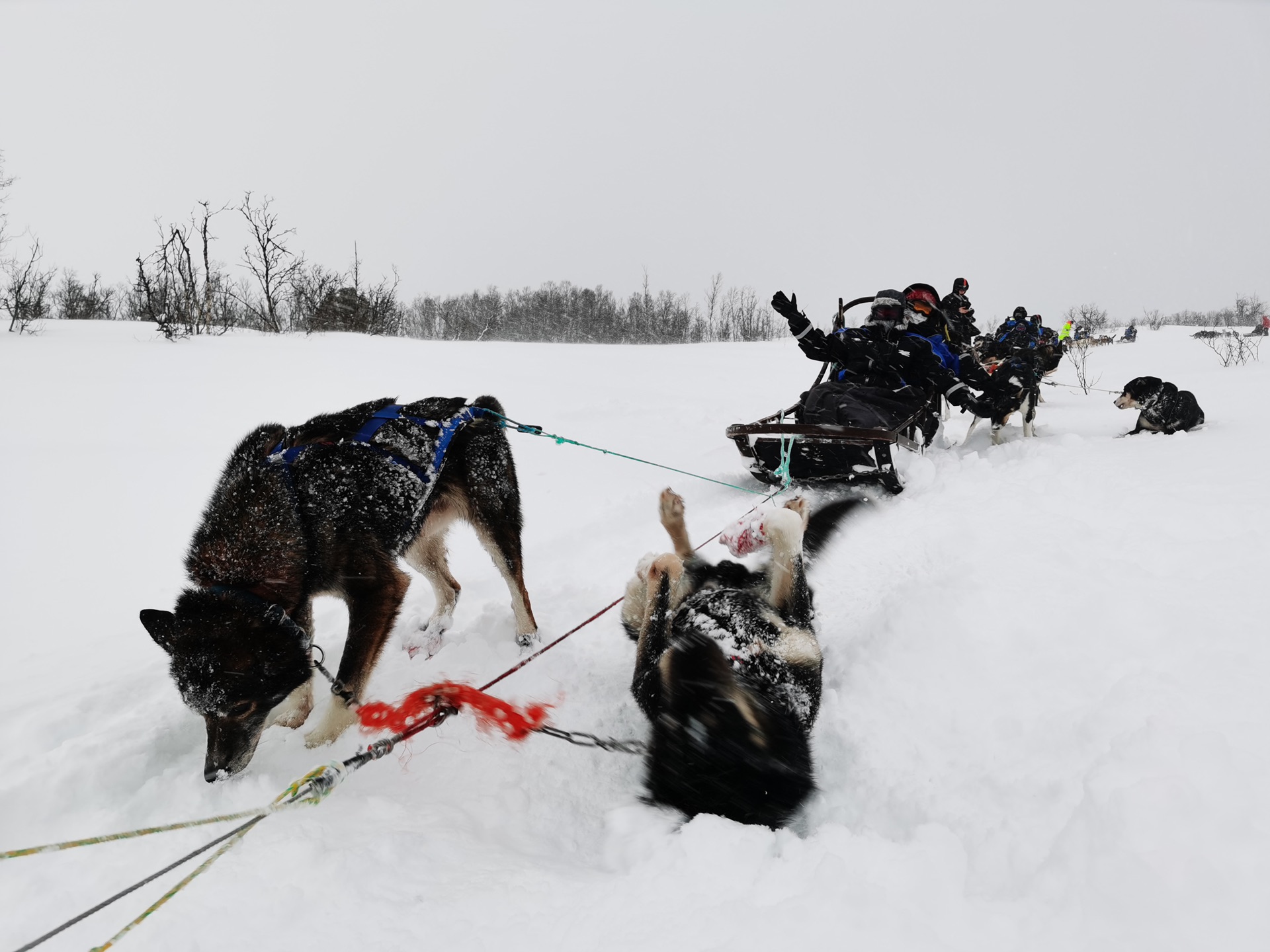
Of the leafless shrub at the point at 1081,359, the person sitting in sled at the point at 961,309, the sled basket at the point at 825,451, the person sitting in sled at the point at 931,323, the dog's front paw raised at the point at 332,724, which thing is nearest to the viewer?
the dog's front paw raised at the point at 332,724

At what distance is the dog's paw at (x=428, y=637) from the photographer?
10.2 ft

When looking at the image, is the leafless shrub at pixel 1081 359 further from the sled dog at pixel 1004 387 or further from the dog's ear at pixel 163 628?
the dog's ear at pixel 163 628

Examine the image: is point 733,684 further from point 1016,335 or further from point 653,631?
point 1016,335

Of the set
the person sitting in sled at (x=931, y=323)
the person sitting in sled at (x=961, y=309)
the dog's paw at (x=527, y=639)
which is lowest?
the dog's paw at (x=527, y=639)

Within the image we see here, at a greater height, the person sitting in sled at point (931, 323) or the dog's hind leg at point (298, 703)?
the person sitting in sled at point (931, 323)

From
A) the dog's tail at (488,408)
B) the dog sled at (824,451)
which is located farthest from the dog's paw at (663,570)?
the dog sled at (824,451)

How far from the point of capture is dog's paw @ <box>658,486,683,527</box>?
2.88m

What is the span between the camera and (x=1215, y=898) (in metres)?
1.17

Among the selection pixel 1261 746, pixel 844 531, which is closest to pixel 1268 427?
pixel 844 531

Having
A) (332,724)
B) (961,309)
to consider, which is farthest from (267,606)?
(961,309)

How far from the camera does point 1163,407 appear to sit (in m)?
6.55

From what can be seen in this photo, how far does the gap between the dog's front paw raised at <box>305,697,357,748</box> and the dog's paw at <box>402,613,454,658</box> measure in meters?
0.73

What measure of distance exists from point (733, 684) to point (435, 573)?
2.07 metres

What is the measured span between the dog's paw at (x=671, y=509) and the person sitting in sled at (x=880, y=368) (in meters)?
3.27
